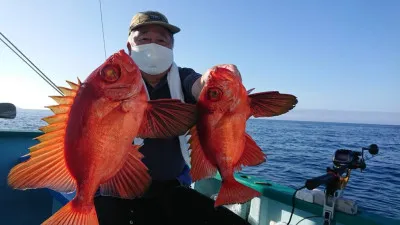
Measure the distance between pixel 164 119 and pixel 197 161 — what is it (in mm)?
508

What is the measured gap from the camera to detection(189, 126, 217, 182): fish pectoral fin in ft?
7.49

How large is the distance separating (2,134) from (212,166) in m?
5.01

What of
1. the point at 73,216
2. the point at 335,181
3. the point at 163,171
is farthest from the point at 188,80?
the point at 335,181

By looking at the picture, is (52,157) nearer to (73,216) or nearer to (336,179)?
(73,216)

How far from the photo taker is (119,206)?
3.11 meters

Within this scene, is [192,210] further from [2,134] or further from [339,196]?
[2,134]

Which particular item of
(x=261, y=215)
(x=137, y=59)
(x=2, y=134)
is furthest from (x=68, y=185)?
(x=2, y=134)

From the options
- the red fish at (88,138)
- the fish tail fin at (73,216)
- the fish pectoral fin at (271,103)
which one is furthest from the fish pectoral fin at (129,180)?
the fish pectoral fin at (271,103)

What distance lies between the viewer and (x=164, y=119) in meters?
1.97

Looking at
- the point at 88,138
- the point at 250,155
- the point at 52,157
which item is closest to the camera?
the point at 88,138

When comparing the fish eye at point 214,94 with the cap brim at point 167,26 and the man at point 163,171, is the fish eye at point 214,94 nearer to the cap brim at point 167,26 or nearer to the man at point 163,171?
the man at point 163,171

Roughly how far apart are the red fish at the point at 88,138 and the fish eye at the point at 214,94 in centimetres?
46

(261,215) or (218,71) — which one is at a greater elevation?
(218,71)

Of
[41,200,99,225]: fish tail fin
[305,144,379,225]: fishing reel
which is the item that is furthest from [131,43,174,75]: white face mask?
[305,144,379,225]: fishing reel
